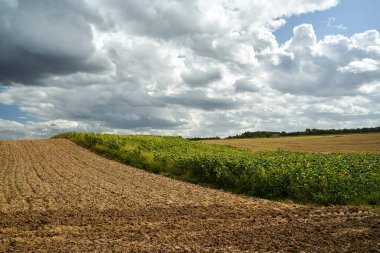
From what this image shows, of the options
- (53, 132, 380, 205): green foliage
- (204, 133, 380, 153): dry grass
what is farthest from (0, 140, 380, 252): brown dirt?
(204, 133, 380, 153): dry grass

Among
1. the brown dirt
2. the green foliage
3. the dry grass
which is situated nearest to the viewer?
the brown dirt

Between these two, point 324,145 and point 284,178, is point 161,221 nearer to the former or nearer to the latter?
point 284,178

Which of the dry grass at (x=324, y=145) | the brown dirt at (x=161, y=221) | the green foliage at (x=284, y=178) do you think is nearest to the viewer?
the brown dirt at (x=161, y=221)

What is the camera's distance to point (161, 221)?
527 inches

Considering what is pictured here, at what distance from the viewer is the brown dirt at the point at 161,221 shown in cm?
1070

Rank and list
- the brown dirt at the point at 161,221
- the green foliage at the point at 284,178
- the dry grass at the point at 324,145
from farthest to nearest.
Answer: the dry grass at the point at 324,145 → the green foliage at the point at 284,178 → the brown dirt at the point at 161,221

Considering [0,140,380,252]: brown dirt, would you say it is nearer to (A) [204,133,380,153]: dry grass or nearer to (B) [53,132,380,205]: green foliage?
(B) [53,132,380,205]: green foliage

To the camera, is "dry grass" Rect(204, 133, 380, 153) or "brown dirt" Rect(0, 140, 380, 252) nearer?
"brown dirt" Rect(0, 140, 380, 252)

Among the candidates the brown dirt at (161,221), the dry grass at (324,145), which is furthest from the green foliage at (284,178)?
the dry grass at (324,145)

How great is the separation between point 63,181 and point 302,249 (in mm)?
15597

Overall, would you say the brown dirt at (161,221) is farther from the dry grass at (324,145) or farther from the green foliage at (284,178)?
the dry grass at (324,145)

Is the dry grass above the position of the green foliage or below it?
above

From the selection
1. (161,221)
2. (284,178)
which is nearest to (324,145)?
(284,178)

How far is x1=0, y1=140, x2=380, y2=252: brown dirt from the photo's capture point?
35.1ft
